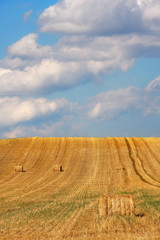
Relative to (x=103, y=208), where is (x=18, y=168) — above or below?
above

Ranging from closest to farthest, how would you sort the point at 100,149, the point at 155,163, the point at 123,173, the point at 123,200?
the point at 123,200 < the point at 123,173 < the point at 155,163 < the point at 100,149

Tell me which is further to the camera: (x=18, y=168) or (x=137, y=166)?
(x=137, y=166)

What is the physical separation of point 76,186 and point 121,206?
61.9 ft

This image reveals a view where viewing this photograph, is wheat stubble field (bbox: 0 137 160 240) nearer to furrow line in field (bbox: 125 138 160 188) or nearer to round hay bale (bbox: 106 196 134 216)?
furrow line in field (bbox: 125 138 160 188)

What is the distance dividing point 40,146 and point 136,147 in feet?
55.9

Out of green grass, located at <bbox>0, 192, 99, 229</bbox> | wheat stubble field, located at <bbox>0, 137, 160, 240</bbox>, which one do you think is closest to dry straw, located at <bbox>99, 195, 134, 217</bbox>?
wheat stubble field, located at <bbox>0, 137, 160, 240</bbox>

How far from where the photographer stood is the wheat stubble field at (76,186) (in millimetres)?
18141

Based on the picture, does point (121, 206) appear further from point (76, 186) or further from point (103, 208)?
point (76, 186)

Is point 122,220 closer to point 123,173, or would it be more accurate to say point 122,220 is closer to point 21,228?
point 21,228

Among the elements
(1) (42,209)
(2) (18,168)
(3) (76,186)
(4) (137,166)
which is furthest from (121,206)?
(4) (137,166)

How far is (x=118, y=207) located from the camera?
68.7 ft

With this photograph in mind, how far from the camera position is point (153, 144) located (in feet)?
240

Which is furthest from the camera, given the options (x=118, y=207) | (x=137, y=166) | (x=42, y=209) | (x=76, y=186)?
(x=137, y=166)

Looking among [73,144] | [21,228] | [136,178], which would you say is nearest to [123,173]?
[136,178]
